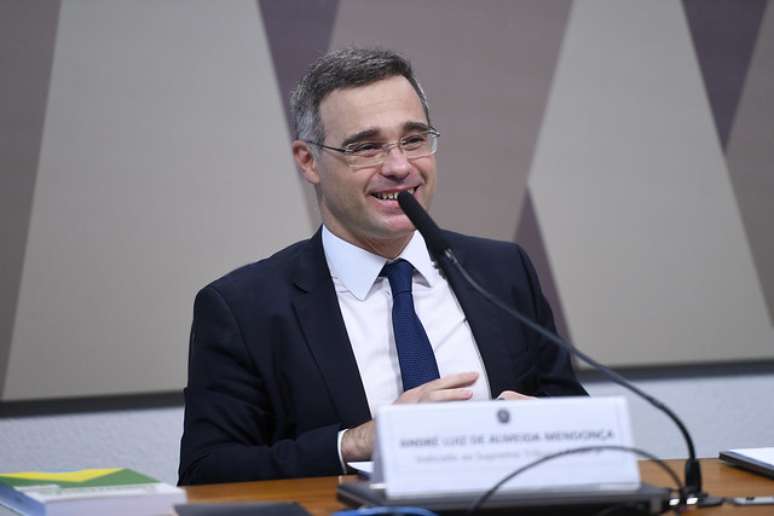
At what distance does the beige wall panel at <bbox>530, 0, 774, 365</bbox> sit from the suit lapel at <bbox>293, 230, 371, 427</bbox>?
107cm

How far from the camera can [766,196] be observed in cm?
318

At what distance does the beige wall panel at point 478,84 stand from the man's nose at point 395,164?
85cm

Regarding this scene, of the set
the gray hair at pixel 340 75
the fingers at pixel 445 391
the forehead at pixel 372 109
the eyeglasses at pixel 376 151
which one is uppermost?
the gray hair at pixel 340 75

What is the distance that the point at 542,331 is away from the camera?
1.38 meters

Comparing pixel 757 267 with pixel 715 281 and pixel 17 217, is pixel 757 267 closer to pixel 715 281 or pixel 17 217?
pixel 715 281

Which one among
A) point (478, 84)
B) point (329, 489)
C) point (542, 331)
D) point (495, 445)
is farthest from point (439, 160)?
point (495, 445)

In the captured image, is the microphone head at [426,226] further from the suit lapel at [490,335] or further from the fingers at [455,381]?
the suit lapel at [490,335]

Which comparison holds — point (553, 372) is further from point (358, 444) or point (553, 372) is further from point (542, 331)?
point (542, 331)

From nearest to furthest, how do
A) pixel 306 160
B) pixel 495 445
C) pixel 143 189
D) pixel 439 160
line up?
pixel 495 445 → pixel 306 160 → pixel 143 189 → pixel 439 160

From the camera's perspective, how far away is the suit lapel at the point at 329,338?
6.52 ft

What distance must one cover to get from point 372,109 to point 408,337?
17.2 inches

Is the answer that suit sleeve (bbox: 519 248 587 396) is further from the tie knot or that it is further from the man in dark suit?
the tie knot

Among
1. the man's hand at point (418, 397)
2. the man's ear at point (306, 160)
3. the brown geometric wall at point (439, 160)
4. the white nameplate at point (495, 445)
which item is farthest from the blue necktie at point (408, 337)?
the brown geometric wall at point (439, 160)

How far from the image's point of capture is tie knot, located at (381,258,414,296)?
6.90 ft
